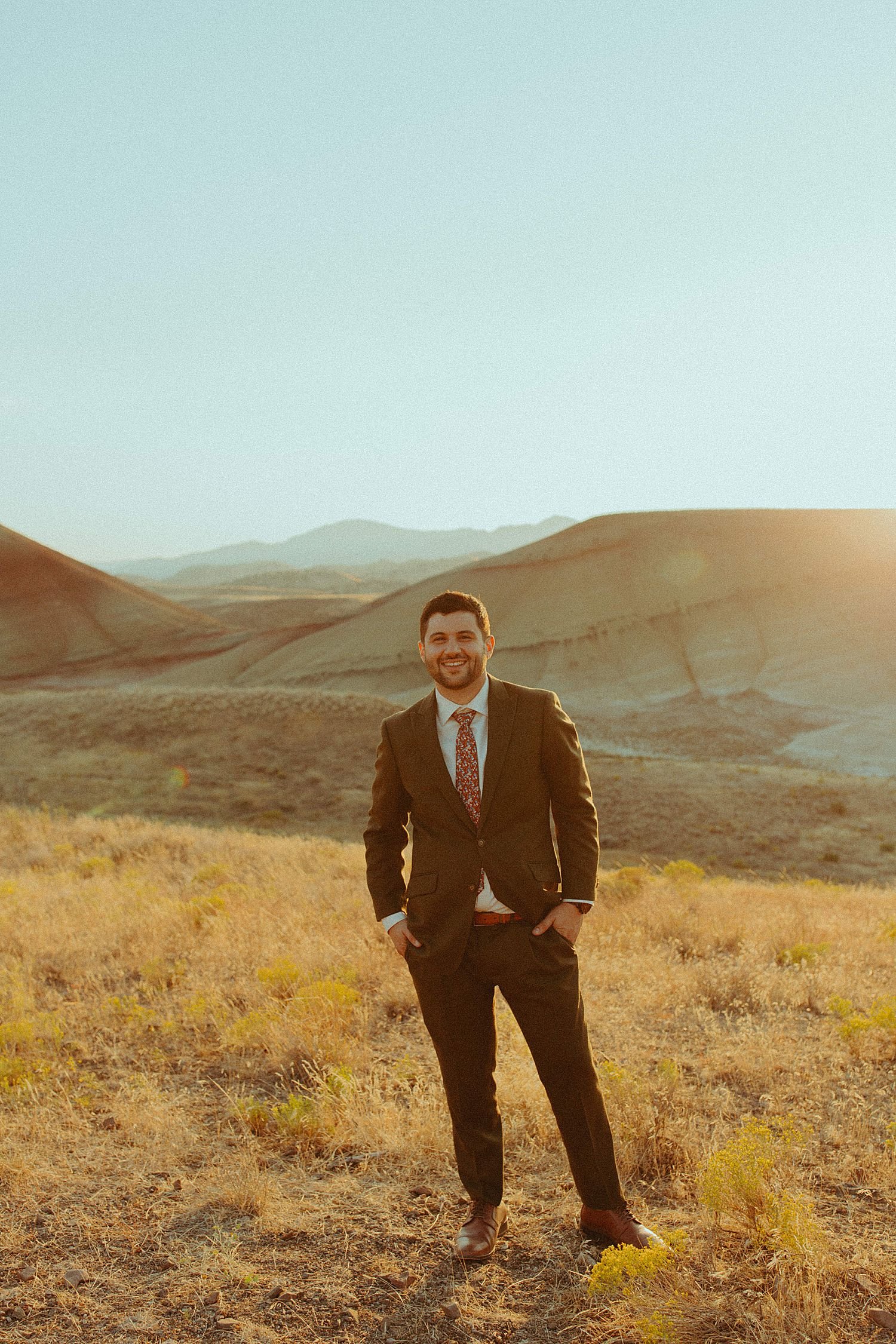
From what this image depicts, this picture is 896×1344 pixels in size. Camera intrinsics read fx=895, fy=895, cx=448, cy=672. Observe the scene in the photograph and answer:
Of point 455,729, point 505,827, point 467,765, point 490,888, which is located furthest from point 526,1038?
point 455,729

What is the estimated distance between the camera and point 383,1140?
144 inches

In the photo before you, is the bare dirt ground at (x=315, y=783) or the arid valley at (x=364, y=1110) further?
the bare dirt ground at (x=315, y=783)

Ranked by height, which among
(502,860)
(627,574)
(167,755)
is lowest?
(167,755)

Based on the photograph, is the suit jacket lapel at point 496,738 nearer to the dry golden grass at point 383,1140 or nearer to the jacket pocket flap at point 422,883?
the jacket pocket flap at point 422,883

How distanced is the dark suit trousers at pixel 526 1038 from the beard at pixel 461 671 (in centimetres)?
77

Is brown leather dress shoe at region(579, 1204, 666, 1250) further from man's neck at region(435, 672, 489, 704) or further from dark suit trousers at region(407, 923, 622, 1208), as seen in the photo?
man's neck at region(435, 672, 489, 704)

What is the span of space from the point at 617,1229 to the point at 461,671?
72.9 inches

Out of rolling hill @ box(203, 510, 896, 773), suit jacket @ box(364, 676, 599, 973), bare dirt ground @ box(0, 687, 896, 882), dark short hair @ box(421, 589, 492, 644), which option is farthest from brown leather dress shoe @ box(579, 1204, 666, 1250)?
rolling hill @ box(203, 510, 896, 773)

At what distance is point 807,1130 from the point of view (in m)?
3.52

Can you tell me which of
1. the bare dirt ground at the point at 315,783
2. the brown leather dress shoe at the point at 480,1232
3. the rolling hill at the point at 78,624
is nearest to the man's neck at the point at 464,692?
the brown leather dress shoe at the point at 480,1232

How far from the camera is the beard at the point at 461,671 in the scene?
2.82 m

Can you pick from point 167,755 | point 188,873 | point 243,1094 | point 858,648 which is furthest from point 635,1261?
point 858,648

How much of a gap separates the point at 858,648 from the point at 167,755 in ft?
104

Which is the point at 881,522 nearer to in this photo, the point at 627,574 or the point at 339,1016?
the point at 627,574
